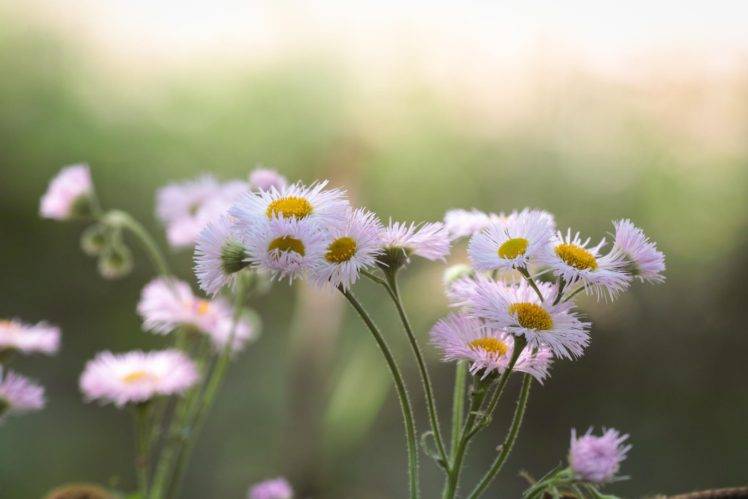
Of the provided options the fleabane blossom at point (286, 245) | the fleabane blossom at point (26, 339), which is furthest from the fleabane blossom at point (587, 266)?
the fleabane blossom at point (26, 339)

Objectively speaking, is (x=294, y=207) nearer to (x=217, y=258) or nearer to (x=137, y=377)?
(x=217, y=258)

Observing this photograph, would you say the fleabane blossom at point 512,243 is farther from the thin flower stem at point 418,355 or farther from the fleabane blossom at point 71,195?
the fleabane blossom at point 71,195

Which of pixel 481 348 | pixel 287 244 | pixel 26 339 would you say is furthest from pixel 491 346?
pixel 26 339

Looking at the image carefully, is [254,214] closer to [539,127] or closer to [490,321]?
[490,321]

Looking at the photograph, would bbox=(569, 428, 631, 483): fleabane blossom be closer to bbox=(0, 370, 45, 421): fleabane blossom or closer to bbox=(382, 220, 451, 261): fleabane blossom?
bbox=(382, 220, 451, 261): fleabane blossom

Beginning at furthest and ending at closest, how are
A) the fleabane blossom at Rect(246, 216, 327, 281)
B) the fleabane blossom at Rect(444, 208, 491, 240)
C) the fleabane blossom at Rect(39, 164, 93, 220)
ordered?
1. the fleabane blossom at Rect(39, 164, 93, 220)
2. the fleabane blossom at Rect(444, 208, 491, 240)
3. the fleabane blossom at Rect(246, 216, 327, 281)

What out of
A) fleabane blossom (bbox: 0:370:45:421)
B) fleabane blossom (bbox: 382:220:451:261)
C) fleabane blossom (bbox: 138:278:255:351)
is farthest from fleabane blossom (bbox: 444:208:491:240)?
fleabane blossom (bbox: 0:370:45:421)
